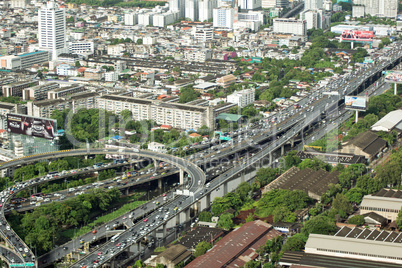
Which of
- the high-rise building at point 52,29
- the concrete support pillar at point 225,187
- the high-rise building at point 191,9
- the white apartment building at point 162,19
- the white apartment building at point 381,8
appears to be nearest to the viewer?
the concrete support pillar at point 225,187

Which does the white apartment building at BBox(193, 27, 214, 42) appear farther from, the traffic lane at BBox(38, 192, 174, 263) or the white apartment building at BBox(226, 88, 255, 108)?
the traffic lane at BBox(38, 192, 174, 263)

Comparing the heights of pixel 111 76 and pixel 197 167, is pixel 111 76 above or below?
above

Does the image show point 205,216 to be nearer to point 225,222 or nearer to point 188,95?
point 225,222

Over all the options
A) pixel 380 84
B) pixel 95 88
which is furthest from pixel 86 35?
pixel 380 84

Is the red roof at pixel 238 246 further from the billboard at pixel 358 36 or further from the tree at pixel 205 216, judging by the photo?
the billboard at pixel 358 36

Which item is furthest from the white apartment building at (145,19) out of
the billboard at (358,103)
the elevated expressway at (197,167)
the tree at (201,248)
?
the tree at (201,248)

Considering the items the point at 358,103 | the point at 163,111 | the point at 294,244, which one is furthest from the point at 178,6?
the point at 294,244
